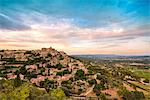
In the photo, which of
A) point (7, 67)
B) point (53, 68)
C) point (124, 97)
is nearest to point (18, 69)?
point (7, 67)

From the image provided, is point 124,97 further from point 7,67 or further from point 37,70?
point 7,67

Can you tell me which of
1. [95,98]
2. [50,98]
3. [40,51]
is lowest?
[95,98]

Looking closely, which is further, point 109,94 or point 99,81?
point 99,81

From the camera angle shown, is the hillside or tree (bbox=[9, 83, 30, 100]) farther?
the hillside

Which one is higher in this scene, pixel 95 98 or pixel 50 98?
pixel 50 98

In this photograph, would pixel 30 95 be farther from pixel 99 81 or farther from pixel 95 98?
pixel 99 81

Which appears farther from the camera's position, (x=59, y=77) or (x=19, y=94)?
(x=59, y=77)

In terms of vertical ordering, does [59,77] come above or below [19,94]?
below

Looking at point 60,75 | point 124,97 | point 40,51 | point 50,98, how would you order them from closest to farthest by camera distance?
point 50,98 < point 124,97 < point 60,75 < point 40,51

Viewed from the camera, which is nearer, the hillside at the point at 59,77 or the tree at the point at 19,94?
the tree at the point at 19,94

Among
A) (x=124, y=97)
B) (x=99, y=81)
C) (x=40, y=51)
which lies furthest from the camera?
(x=40, y=51)
